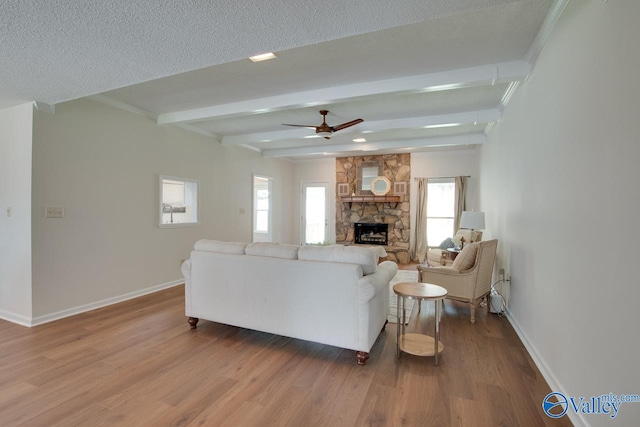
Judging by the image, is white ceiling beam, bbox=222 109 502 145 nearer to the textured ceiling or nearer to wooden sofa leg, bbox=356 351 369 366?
the textured ceiling

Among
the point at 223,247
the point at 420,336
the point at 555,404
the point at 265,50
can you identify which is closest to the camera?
the point at 555,404

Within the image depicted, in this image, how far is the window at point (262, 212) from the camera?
25.4 ft

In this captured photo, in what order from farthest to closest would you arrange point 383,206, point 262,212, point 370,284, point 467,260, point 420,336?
point 262,212, point 383,206, point 467,260, point 420,336, point 370,284

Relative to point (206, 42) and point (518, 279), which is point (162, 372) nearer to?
point (206, 42)

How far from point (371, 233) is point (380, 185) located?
4.11 feet

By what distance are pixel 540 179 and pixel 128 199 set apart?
4.78 m

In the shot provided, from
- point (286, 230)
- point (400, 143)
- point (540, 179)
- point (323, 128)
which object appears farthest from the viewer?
point (286, 230)

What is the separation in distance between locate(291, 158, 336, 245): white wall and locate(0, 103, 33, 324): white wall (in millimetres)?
5801

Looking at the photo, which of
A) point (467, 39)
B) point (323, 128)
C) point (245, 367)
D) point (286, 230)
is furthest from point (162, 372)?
point (286, 230)

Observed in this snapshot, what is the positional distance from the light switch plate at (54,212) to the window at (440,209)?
6.71 meters

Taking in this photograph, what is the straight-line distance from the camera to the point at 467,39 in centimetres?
244

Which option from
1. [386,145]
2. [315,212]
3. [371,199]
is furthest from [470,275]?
[315,212]
